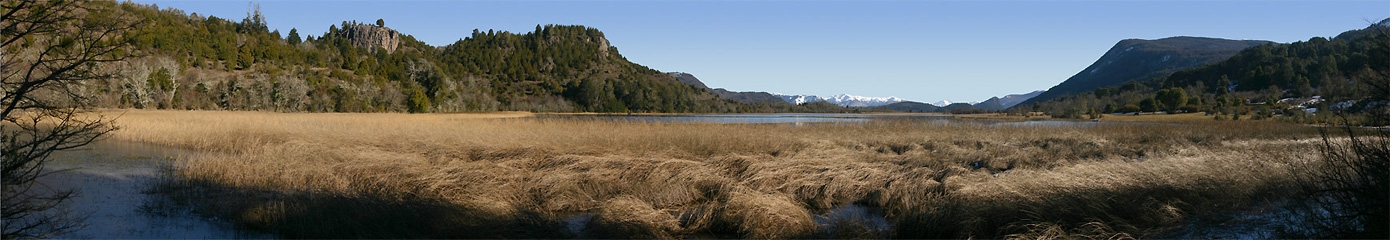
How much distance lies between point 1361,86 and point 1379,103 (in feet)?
2.42

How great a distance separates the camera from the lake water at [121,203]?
7.41 meters

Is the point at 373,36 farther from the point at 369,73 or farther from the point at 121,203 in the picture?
the point at 121,203

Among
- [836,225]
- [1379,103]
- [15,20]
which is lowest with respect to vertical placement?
[836,225]

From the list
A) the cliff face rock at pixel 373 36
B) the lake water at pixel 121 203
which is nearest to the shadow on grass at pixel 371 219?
the lake water at pixel 121 203

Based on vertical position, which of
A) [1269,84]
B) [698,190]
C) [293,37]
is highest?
[293,37]

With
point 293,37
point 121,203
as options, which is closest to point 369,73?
point 293,37

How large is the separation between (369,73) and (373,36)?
84461 mm

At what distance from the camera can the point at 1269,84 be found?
256 feet

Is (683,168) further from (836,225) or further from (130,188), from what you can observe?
(130,188)

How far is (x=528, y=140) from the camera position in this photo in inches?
695

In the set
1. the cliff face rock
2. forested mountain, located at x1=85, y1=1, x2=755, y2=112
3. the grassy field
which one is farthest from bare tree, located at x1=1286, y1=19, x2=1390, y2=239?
the cliff face rock

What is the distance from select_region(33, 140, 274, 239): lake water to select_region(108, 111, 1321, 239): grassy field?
14.2 inches

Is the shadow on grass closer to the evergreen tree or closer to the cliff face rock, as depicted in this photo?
the evergreen tree

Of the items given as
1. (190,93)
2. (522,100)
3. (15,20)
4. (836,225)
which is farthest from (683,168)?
(522,100)
